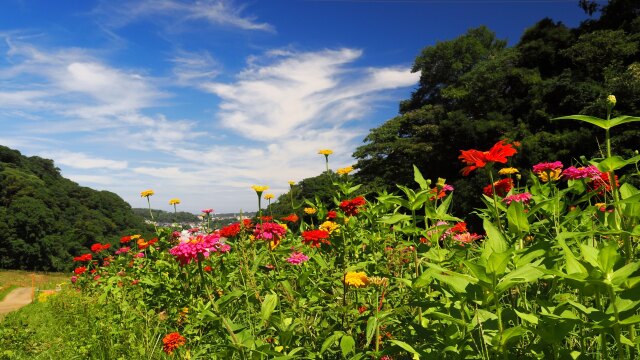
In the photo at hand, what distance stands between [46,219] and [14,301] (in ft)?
97.7

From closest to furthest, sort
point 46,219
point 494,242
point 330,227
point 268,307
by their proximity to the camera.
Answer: point 494,242 < point 268,307 < point 330,227 < point 46,219

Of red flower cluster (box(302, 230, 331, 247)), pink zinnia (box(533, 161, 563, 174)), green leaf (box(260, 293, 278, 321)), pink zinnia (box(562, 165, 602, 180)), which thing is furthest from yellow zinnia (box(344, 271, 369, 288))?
pink zinnia (box(533, 161, 563, 174))

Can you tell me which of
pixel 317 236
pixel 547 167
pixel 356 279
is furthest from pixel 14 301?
pixel 547 167

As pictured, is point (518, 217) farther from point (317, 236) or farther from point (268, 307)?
point (317, 236)

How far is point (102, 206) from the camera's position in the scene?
50469 mm

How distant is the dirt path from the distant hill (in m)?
18.4

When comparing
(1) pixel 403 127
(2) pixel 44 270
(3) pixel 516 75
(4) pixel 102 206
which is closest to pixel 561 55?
(3) pixel 516 75

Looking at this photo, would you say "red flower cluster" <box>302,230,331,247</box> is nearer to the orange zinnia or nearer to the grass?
the orange zinnia

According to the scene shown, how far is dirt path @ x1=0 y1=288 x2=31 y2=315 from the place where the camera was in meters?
11.1

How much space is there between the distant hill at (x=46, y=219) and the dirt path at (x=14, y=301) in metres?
18.4

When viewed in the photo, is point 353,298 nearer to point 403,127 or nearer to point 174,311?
point 174,311

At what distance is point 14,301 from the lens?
12.6 metres

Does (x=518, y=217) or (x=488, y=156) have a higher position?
(x=488, y=156)

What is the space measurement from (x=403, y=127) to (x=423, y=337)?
992 inches
